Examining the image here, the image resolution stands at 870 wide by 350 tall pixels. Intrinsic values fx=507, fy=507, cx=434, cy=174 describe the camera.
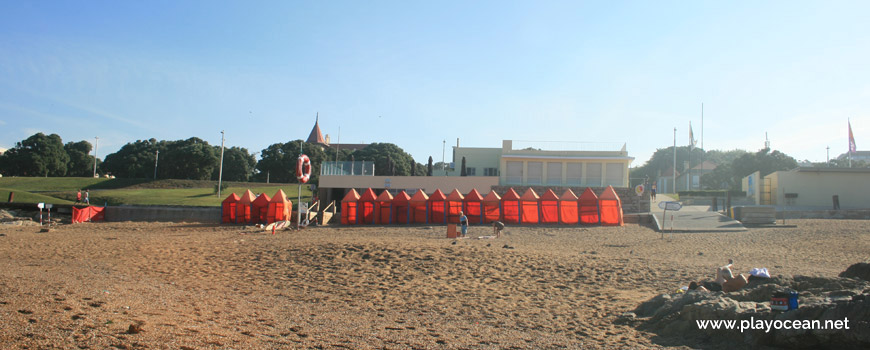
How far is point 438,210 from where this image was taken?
27.5 meters

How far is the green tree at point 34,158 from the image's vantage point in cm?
6506

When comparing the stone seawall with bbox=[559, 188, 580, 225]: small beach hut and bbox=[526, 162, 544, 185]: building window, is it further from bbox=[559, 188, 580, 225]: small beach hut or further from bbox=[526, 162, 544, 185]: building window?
bbox=[559, 188, 580, 225]: small beach hut

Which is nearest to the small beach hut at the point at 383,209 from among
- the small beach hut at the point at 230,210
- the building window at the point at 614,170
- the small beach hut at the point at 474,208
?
the small beach hut at the point at 474,208

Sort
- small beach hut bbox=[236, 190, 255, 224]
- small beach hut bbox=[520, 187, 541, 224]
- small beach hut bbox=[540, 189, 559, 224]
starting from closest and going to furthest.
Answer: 1. small beach hut bbox=[540, 189, 559, 224]
2. small beach hut bbox=[520, 187, 541, 224]
3. small beach hut bbox=[236, 190, 255, 224]

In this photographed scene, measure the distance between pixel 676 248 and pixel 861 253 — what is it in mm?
4923

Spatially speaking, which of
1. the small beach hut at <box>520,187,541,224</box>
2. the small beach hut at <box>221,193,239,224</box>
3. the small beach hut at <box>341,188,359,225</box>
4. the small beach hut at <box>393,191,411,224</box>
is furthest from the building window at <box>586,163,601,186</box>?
the small beach hut at <box>221,193,239,224</box>

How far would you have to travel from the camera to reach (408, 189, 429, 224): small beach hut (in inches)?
1082

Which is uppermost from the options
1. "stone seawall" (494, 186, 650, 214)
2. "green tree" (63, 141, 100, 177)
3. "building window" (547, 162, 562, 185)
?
"green tree" (63, 141, 100, 177)

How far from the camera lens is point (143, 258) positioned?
13.7m

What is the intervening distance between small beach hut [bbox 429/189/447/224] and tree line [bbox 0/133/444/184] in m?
33.2

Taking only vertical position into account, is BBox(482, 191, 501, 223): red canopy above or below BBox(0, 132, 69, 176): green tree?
below

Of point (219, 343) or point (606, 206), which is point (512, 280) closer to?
point (219, 343)

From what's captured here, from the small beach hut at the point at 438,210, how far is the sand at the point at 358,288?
29.3 feet

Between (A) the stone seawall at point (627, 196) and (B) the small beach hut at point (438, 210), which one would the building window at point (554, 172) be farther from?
(B) the small beach hut at point (438, 210)
